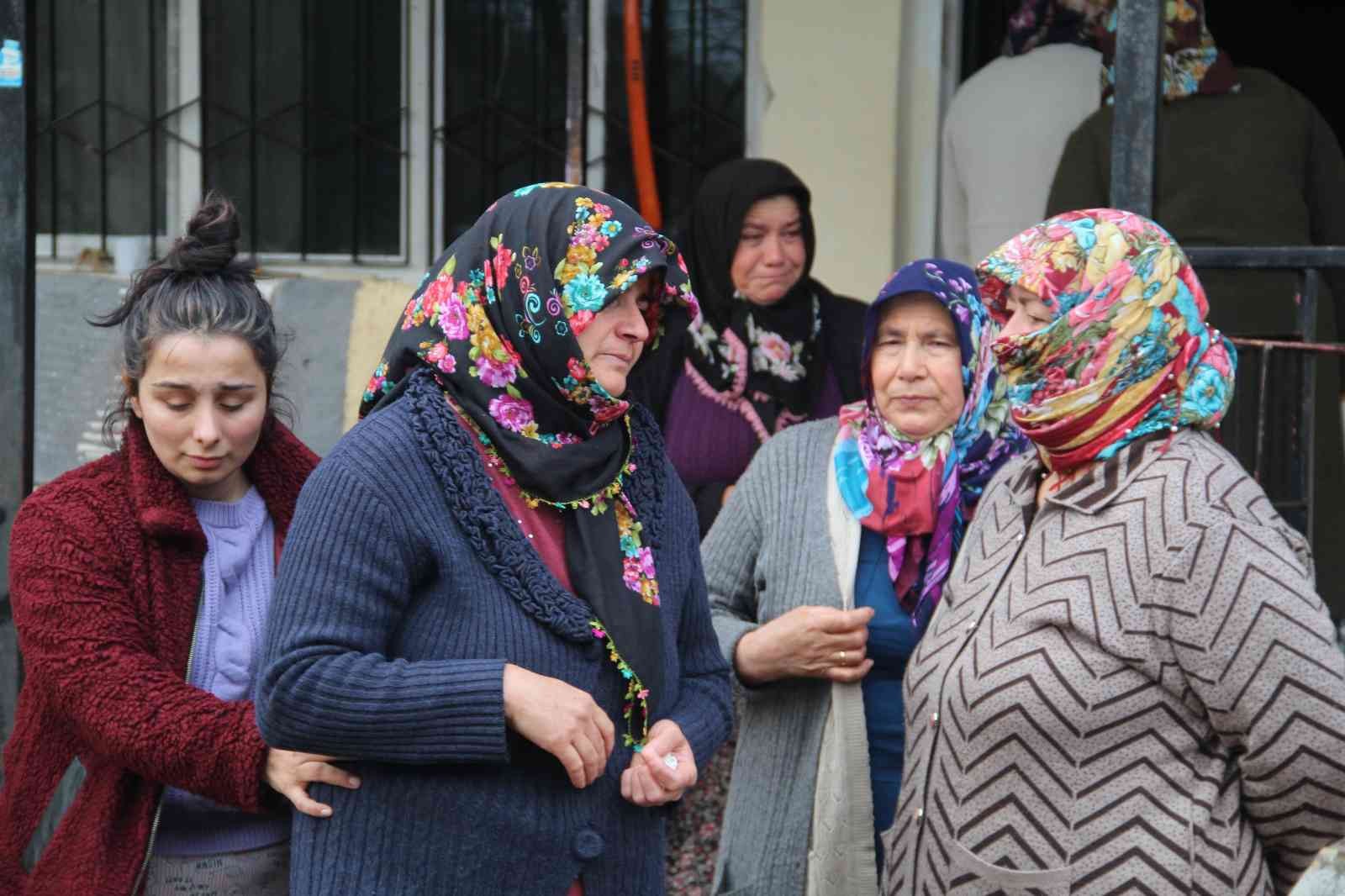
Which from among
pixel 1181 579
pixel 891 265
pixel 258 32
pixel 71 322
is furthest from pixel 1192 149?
pixel 71 322

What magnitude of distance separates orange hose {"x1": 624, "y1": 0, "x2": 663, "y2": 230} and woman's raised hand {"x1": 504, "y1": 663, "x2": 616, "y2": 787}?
2.68 m

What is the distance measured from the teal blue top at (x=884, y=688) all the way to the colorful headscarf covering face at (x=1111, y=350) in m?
0.59

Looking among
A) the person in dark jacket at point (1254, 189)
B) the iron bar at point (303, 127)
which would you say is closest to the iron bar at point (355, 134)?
the iron bar at point (303, 127)

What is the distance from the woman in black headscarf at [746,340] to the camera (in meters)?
3.48

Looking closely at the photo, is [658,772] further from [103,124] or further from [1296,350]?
[103,124]

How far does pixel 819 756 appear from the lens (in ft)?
8.87

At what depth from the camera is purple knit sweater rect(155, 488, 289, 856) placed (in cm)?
219

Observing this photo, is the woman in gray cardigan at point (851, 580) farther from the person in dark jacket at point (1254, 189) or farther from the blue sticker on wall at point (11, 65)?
the blue sticker on wall at point (11, 65)

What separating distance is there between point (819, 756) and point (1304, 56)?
436 cm

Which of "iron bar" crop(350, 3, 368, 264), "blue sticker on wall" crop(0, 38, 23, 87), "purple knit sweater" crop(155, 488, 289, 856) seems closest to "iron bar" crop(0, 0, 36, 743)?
"blue sticker on wall" crop(0, 38, 23, 87)

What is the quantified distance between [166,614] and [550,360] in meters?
0.66

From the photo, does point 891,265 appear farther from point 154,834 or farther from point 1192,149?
point 154,834

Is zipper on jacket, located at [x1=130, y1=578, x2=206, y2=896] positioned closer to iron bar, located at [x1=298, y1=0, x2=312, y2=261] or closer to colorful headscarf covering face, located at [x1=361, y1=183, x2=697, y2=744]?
colorful headscarf covering face, located at [x1=361, y1=183, x2=697, y2=744]

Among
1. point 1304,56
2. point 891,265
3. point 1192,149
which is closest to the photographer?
point 1192,149
